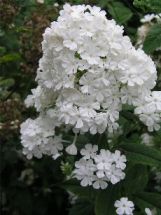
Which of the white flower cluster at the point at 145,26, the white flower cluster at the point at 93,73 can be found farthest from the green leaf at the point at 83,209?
the white flower cluster at the point at 145,26

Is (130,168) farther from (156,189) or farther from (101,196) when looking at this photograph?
(156,189)

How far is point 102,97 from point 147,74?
212mm

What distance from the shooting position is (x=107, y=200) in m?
2.61

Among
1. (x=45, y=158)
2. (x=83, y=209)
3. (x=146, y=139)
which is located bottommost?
(x=45, y=158)

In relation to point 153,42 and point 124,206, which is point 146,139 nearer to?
point 153,42

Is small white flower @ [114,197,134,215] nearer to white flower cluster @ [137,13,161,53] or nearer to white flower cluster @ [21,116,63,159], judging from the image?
white flower cluster @ [21,116,63,159]

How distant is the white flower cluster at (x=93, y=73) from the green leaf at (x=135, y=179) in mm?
310

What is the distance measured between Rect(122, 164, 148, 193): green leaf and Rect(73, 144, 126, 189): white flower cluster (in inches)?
8.9

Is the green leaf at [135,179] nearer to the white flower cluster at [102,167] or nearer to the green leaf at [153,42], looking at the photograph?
the white flower cluster at [102,167]

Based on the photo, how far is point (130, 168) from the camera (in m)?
2.73

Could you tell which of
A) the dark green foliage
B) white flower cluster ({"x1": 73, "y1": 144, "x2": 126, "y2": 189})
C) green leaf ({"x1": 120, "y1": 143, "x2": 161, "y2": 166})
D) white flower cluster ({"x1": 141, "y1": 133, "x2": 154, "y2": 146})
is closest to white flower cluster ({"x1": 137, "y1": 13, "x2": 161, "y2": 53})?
the dark green foliage

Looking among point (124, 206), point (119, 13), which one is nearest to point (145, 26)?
point (119, 13)

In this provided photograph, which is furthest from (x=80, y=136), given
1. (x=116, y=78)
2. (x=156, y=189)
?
(x=156, y=189)

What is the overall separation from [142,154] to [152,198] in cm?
26
